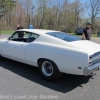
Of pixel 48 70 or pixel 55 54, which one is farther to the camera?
pixel 48 70

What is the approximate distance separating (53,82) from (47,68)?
0.46 meters

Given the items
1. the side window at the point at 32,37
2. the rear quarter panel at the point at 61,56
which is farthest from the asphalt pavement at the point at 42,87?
the side window at the point at 32,37

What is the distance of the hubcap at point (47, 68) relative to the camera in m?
4.32

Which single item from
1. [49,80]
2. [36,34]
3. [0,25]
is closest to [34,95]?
[49,80]

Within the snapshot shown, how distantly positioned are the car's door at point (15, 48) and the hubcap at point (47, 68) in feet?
2.76

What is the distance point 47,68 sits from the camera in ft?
14.5

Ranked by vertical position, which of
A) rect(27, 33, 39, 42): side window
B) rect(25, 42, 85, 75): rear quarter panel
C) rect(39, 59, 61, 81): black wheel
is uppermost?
rect(27, 33, 39, 42): side window

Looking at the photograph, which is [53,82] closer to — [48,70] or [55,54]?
[48,70]

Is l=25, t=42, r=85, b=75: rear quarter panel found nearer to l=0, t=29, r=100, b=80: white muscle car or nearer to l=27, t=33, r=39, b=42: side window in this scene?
l=0, t=29, r=100, b=80: white muscle car

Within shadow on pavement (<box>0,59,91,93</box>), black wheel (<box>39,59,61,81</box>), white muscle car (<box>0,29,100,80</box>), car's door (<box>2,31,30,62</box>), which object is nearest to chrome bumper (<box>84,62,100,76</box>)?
white muscle car (<box>0,29,100,80</box>)

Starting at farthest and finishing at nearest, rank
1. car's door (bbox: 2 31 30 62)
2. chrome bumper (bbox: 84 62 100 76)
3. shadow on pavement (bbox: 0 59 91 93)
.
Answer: car's door (bbox: 2 31 30 62)
shadow on pavement (bbox: 0 59 91 93)
chrome bumper (bbox: 84 62 100 76)

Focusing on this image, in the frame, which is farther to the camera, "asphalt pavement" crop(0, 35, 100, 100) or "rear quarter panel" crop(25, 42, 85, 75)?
"rear quarter panel" crop(25, 42, 85, 75)

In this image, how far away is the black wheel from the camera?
4.12 meters

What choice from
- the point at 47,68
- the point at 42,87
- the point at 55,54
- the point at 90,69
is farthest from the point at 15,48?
the point at 90,69
